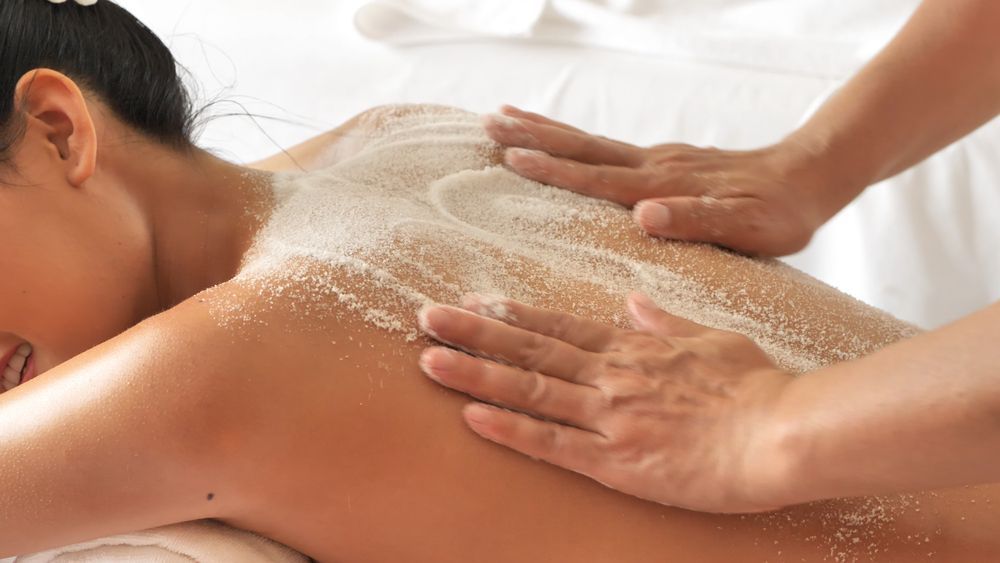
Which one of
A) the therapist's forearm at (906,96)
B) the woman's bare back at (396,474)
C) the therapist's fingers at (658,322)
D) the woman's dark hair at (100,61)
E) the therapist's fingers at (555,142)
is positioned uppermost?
the therapist's forearm at (906,96)

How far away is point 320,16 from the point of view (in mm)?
2164

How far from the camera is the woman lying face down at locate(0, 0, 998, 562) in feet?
2.89

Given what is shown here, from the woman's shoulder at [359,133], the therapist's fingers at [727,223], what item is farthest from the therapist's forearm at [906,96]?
the woman's shoulder at [359,133]

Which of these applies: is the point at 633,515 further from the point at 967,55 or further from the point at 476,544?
the point at 967,55

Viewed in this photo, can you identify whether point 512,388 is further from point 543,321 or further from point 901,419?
point 901,419

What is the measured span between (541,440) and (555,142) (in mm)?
525

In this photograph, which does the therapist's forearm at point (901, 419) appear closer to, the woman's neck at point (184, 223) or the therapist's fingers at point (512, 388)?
the therapist's fingers at point (512, 388)

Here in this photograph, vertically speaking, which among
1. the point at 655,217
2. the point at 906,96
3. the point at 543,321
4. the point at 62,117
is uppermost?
the point at 906,96

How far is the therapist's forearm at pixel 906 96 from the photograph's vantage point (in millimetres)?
1376

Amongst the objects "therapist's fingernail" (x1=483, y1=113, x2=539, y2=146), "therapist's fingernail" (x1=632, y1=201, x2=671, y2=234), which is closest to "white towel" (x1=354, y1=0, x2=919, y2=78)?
"therapist's fingernail" (x1=483, y1=113, x2=539, y2=146)

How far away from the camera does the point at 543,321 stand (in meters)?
1.00

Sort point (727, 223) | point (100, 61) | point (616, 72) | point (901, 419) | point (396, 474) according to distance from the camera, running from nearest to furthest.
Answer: point (901, 419) < point (396, 474) < point (100, 61) < point (727, 223) < point (616, 72)

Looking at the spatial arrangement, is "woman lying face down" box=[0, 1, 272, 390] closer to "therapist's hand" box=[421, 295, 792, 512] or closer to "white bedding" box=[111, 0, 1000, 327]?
"therapist's hand" box=[421, 295, 792, 512]

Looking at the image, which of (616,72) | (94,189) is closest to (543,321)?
(94,189)
